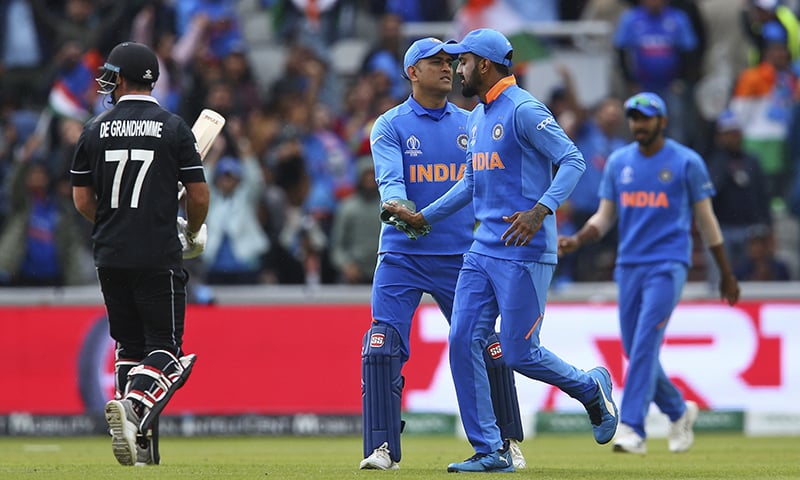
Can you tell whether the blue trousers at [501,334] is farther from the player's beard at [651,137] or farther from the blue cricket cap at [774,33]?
the blue cricket cap at [774,33]

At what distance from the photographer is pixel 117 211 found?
9.45 meters

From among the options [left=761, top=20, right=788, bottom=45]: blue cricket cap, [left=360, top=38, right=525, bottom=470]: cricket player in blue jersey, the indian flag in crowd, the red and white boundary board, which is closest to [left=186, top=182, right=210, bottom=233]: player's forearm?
[left=360, top=38, right=525, bottom=470]: cricket player in blue jersey

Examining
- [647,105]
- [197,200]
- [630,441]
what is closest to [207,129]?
[197,200]

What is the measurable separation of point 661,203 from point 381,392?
3.88m

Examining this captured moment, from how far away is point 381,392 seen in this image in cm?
936

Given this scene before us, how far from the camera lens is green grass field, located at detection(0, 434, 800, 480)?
8930 mm

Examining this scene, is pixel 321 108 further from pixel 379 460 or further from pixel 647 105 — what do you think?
pixel 379 460

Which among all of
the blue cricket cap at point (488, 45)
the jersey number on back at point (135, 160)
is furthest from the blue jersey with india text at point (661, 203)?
the jersey number on back at point (135, 160)

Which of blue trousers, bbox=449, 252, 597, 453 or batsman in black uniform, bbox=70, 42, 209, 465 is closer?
blue trousers, bbox=449, 252, 597, 453

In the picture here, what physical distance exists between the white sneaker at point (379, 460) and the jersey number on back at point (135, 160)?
222 centimetres

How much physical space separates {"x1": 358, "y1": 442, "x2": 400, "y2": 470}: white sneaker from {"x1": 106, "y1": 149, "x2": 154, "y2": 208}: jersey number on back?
222 centimetres

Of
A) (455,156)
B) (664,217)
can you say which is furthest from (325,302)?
(455,156)

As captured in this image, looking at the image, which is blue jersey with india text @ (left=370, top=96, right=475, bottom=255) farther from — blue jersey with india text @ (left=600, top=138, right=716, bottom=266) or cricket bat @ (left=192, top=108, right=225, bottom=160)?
blue jersey with india text @ (left=600, top=138, right=716, bottom=266)

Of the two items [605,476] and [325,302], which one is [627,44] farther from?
[605,476]
